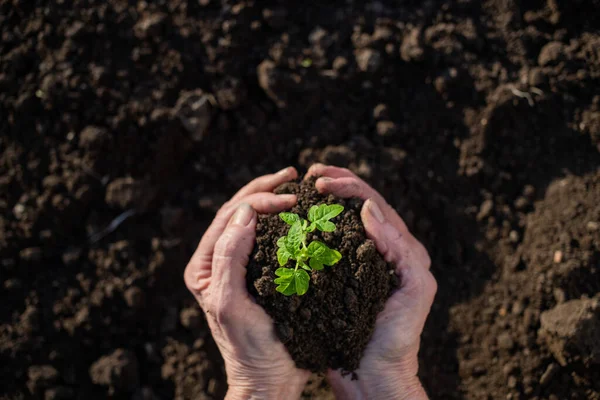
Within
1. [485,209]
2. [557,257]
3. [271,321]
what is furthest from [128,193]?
[557,257]

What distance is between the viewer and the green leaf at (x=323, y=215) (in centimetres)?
197

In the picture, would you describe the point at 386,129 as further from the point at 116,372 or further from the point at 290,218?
the point at 116,372

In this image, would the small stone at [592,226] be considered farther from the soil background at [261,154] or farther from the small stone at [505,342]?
the small stone at [505,342]

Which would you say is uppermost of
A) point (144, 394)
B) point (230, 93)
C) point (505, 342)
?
point (230, 93)

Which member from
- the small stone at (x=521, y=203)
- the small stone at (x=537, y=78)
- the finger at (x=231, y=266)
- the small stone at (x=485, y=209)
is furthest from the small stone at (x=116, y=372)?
the small stone at (x=537, y=78)

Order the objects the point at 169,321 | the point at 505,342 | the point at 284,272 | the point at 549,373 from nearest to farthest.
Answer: the point at 284,272, the point at 549,373, the point at 505,342, the point at 169,321

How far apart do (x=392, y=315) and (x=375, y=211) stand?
460 millimetres

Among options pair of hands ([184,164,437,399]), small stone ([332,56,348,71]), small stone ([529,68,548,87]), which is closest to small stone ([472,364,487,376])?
pair of hands ([184,164,437,399])

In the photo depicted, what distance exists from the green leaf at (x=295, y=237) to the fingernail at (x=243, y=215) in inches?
12.1

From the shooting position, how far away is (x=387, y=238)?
7.38 feet

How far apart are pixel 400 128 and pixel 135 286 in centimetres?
183

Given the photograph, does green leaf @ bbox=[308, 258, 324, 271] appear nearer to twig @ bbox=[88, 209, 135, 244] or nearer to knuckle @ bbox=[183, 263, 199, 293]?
knuckle @ bbox=[183, 263, 199, 293]

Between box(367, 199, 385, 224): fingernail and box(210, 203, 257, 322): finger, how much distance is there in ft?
1.70

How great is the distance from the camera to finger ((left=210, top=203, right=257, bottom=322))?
2145 mm
